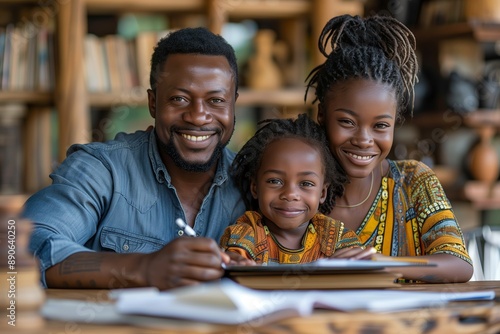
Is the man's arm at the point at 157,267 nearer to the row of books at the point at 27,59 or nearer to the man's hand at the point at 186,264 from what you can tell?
the man's hand at the point at 186,264

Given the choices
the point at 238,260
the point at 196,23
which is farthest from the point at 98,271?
the point at 196,23

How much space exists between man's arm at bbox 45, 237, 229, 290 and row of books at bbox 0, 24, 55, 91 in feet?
7.90

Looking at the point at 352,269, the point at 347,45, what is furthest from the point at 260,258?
the point at 347,45

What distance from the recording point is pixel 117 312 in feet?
3.83

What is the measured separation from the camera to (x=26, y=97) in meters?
3.74

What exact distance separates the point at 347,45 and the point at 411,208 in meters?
0.48

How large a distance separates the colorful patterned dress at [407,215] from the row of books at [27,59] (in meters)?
2.26

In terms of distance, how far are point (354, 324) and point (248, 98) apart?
9.51ft

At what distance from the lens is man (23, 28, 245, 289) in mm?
1891

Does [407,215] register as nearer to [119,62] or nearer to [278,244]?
[278,244]

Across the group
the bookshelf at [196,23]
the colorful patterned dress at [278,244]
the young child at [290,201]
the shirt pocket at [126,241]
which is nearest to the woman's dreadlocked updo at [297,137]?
the young child at [290,201]

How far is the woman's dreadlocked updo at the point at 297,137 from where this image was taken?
1.95 metres

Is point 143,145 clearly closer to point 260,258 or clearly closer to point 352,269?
point 260,258

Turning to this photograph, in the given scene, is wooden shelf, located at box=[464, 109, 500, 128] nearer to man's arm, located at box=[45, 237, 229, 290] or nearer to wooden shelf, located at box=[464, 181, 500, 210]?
wooden shelf, located at box=[464, 181, 500, 210]
